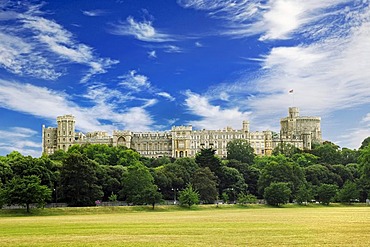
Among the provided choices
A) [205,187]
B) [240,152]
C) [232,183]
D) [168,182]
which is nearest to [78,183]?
[168,182]

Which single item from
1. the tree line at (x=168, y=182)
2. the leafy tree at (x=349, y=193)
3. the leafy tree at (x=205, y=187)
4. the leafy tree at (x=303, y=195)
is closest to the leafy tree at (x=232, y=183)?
the tree line at (x=168, y=182)

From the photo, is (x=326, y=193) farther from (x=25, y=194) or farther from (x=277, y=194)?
(x=25, y=194)

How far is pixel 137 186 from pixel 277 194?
2389cm

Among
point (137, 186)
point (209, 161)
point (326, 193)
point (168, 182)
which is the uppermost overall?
point (209, 161)

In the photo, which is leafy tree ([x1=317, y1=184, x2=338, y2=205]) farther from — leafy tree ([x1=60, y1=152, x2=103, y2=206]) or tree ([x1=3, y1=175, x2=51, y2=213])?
tree ([x1=3, y1=175, x2=51, y2=213])

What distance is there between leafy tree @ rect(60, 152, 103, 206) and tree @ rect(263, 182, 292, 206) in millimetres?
30199

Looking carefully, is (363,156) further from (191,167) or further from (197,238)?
(197,238)

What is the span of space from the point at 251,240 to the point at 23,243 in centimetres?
1184

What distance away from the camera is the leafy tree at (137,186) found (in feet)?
287

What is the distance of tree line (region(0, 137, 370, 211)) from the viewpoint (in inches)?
3196

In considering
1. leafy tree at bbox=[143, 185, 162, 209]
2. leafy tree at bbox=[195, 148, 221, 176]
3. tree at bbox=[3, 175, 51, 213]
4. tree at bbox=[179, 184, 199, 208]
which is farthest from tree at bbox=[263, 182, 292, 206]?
tree at bbox=[3, 175, 51, 213]

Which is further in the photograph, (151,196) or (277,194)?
(277,194)

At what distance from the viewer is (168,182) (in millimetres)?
105688

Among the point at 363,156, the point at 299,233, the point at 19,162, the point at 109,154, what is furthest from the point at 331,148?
the point at 299,233
